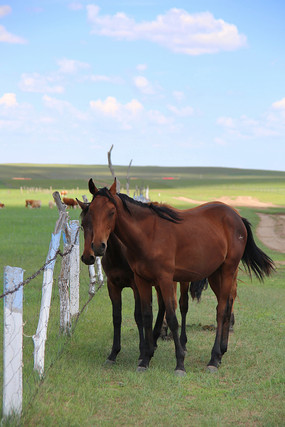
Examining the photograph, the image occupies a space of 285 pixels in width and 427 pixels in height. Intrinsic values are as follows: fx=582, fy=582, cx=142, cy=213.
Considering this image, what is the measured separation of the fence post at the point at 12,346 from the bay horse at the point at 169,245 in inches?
55.4

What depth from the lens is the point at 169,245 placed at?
682 cm

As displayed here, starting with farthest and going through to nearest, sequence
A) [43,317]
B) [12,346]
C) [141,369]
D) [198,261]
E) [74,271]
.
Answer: [74,271] → [198,261] → [141,369] → [43,317] → [12,346]

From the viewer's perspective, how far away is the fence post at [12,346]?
15.7 ft

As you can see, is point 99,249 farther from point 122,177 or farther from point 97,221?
point 122,177

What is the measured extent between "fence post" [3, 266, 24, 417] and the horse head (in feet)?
4.42

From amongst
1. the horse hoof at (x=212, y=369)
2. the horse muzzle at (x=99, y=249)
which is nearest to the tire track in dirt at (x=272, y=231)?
the horse hoof at (x=212, y=369)

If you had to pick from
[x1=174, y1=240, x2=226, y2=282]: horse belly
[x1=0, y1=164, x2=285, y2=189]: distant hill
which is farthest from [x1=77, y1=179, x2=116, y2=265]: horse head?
[x1=0, y1=164, x2=285, y2=189]: distant hill

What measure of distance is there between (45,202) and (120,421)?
5964 centimetres

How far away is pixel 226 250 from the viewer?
7.50m

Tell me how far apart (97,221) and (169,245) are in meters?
1.03

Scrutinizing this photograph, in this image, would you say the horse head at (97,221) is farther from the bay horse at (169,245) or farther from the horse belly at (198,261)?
the horse belly at (198,261)

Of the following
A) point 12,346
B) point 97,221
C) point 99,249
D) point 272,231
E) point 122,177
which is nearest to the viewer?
point 12,346

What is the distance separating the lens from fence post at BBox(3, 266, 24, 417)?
4.80 meters

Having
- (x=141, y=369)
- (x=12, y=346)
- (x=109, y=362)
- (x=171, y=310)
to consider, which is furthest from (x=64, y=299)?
(x=12, y=346)
